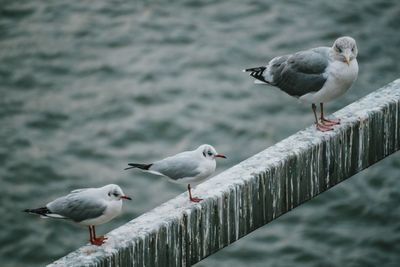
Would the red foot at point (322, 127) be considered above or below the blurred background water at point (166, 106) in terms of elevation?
above

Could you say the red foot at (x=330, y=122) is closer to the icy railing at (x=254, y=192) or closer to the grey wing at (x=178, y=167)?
the icy railing at (x=254, y=192)

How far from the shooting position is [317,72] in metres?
6.04

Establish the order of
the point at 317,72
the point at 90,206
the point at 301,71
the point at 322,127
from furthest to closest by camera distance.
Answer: the point at 301,71, the point at 317,72, the point at 322,127, the point at 90,206

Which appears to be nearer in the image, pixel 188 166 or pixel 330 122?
pixel 188 166

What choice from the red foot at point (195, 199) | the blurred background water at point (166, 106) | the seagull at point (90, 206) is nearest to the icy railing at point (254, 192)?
the red foot at point (195, 199)

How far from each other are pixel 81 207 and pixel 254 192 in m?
0.92

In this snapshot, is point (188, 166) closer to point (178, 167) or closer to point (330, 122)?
point (178, 167)

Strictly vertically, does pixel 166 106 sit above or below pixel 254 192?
below

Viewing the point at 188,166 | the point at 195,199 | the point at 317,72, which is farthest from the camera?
Answer: the point at 317,72

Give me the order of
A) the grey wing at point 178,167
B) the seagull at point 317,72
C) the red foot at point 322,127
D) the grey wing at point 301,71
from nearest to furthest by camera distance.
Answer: the grey wing at point 178,167 → the red foot at point 322,127 → the seagull at point 317,72 → the grey wing at point 301,71

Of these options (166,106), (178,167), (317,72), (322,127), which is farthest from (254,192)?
(166,106)

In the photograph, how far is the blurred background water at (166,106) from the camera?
9.09 meters

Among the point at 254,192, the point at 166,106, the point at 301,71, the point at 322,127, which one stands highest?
the point at 301,71

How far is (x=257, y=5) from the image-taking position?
13.0 metres
